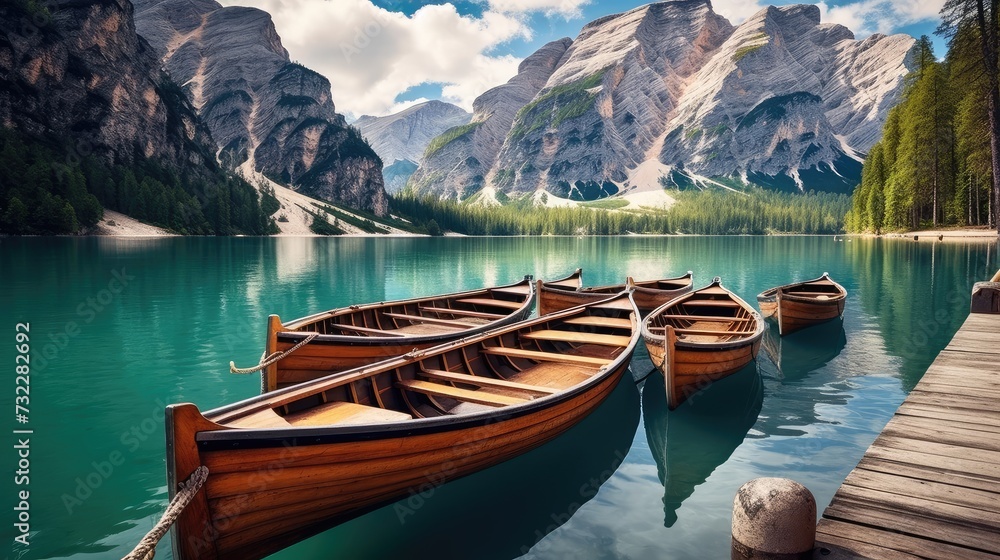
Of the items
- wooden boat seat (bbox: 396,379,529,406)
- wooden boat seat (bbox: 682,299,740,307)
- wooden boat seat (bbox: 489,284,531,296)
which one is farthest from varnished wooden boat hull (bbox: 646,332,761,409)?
wooden boat seat (bbox: 489,284,531,296)

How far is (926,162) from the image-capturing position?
64938 millimetres

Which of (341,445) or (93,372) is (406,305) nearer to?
(93,372)

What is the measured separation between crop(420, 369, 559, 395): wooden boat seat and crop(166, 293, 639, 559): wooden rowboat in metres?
0.03

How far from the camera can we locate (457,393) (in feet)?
29.3

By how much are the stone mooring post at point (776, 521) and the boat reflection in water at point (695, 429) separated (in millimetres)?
3805

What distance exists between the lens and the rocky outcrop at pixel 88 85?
12750cm

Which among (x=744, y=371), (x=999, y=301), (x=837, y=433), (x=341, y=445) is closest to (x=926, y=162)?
(x=999, y=301)

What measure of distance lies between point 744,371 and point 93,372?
20083 mm

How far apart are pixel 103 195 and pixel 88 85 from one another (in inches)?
1684

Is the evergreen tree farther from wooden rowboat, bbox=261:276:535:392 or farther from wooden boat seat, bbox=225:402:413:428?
wooden boat seat, bbox=225:402:413:428

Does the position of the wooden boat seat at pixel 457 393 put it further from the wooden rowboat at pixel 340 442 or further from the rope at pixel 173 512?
the rope at pixel 173 512

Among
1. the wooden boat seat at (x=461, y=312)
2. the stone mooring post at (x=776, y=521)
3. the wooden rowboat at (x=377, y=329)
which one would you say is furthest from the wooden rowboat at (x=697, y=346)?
the stone mooring post at (x=776, y=521)

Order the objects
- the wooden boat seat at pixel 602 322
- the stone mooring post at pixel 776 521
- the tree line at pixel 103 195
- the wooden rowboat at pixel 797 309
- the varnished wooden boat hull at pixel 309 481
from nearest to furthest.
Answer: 1. the stone mooring post at pixel 776 521
2. the varnished wooden boat hull at pixel 309 481
3. the wooden boat seat at pixel 602 322
4. the wooden rowboat at pixel 797 309
5. the tree line at pixel 103 195

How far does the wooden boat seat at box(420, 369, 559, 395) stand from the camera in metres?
9.41
